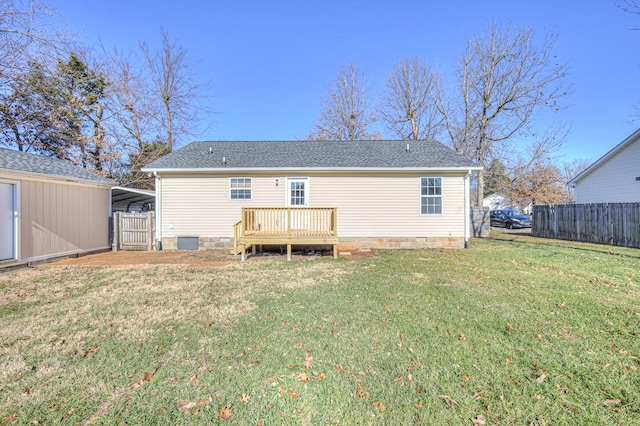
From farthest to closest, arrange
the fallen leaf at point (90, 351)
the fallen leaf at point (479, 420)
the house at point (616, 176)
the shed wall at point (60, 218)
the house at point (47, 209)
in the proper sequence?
the house at point (616, 176)
the shed wall at point (60, 218)
the house at point (47, 209)
the fallen leaf at point (90, 351)
the fallen leaf at point (479, 420)

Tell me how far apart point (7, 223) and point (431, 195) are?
11937mm

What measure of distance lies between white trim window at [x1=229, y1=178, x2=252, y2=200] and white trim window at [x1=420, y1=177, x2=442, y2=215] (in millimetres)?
6144

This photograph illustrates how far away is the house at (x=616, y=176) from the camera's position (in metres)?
12.5

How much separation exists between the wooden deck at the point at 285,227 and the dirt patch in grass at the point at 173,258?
488 mm

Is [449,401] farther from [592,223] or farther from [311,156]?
[592,223]

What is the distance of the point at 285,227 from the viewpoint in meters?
9.09

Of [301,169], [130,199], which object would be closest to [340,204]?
[301,169]

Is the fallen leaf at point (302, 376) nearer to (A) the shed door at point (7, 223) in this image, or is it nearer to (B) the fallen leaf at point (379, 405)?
(B) the fallen leaf at point (379, 405)

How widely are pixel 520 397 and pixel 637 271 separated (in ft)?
22.6

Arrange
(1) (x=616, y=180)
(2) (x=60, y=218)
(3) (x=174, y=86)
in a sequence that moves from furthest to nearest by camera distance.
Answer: (3) (x=174, y=86)
(1) (x=616, y=180)
(2) (x=60, y=218)

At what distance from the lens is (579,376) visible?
2.44 m

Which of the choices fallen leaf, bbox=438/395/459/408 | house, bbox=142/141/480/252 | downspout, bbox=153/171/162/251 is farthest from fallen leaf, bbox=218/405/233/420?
downspout, bbox=153/171/162/251

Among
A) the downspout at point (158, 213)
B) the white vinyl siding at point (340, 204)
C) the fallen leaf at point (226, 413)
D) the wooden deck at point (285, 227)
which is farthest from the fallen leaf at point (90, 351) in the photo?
the downspout at point (158, 213)

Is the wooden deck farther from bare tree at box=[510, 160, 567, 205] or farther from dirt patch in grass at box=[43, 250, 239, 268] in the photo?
bare tree at box=[510, 160, 567, 205]
